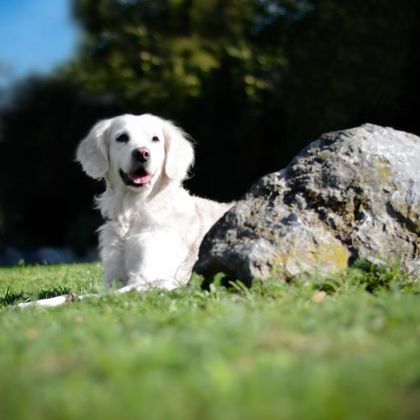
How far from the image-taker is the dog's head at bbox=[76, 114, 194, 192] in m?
6.76

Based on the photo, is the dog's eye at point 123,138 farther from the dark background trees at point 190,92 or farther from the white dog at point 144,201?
the dark background trees at point 190,92

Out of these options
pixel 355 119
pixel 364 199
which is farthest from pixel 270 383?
pixel 355 119

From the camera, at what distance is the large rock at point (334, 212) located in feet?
19.6

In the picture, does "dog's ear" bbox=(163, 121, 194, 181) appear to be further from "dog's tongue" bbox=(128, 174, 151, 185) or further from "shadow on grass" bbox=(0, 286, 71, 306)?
"shadow on grass" bbox=(0, 286, 71, 306)

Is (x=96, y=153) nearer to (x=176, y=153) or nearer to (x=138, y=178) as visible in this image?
(x=138, y=178)

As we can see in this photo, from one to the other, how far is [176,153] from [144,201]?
0.52 metres

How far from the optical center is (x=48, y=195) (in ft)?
67.0

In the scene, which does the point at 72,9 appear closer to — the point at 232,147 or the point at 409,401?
the point at 232,147

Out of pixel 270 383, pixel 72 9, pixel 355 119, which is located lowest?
pixel 270 383

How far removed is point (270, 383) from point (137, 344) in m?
0.83

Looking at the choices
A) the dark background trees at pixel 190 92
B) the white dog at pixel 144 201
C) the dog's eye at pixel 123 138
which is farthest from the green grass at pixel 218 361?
the dark background trees at pixel 190 92

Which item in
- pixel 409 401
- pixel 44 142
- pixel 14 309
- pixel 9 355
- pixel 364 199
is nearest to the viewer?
pixel 409 401

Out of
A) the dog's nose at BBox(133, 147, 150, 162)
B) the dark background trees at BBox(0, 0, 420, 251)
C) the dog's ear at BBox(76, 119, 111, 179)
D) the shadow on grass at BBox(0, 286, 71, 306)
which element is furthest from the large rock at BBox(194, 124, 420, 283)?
the dark background trees at BBox(0, 0, 420, 251)

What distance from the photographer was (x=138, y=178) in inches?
267
